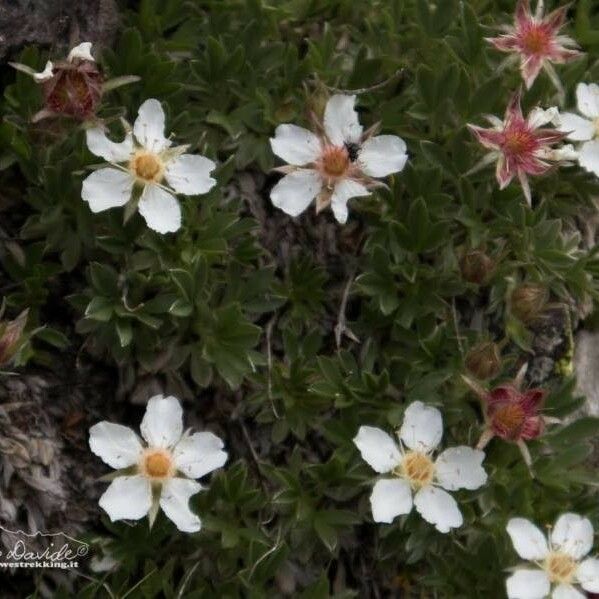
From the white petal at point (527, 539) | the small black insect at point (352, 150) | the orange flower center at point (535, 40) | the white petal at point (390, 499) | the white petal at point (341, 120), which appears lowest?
the white petal at point (527, 539)

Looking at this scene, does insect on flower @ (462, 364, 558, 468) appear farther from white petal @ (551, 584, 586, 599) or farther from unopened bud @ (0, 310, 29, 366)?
unopened bud @ (0, 310, 29, 366)

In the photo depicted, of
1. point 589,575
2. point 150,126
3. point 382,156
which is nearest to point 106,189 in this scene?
point 150,126

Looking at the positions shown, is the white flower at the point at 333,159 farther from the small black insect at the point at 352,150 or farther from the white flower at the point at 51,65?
the white flower at the point at 51,65

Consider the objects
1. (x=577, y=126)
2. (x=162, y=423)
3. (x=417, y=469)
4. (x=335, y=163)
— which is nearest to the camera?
(x=162, y=423)

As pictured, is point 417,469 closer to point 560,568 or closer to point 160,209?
point 560,568

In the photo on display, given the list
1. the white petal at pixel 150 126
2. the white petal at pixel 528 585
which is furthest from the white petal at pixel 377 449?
the white petal at pixel 150 126

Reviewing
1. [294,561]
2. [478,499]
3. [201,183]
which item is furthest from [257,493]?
[201,183]
